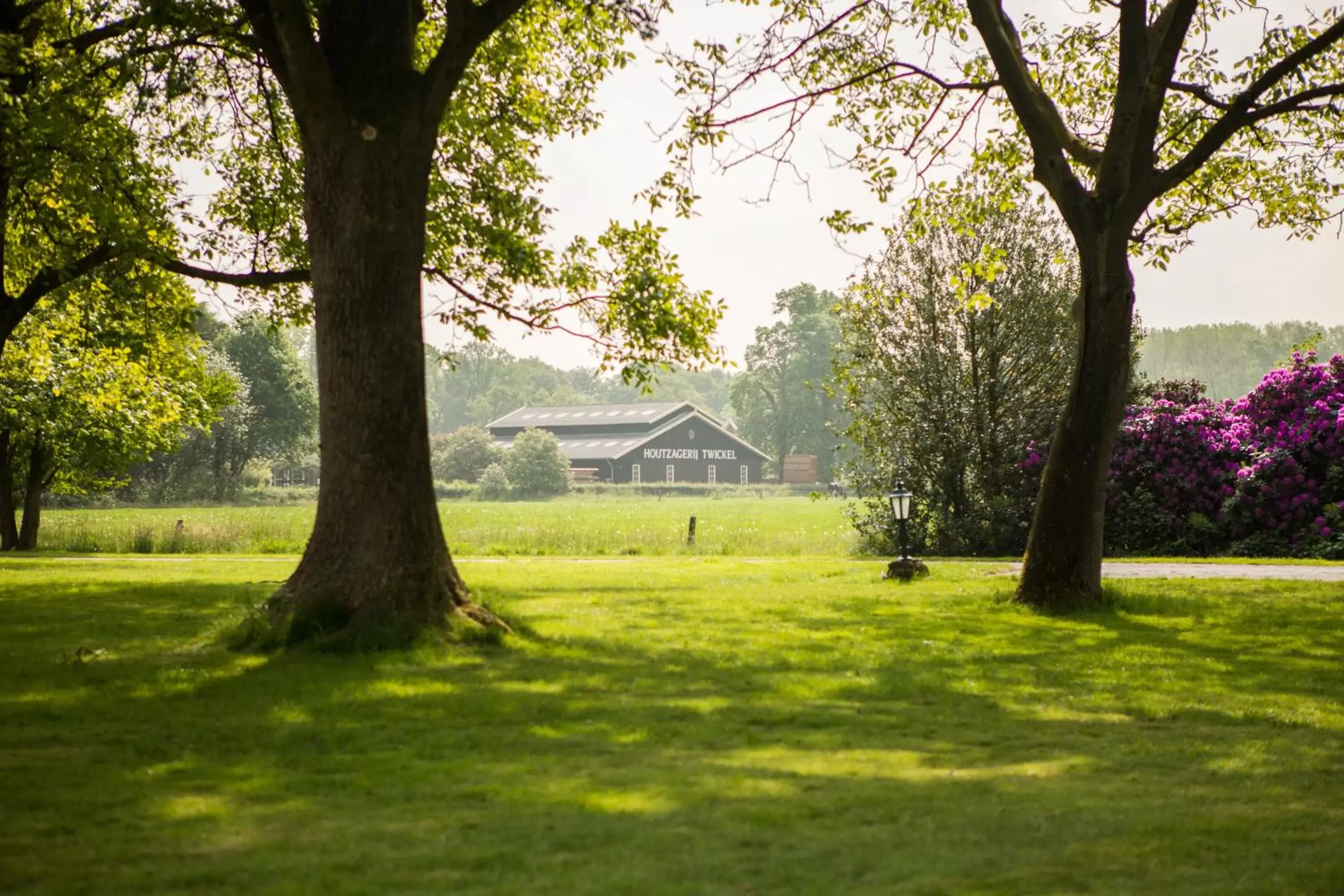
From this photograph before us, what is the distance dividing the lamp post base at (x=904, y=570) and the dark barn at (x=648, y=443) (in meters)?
60.8

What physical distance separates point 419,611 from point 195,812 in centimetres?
497

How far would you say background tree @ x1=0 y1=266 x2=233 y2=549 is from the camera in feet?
66.8

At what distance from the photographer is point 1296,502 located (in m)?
21.8

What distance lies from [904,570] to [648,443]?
6472cm

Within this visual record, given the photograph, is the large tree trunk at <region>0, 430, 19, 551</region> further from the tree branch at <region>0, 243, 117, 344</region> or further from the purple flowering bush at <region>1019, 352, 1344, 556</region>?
the purple flowering bush at <region>1019, 352, 1344, 556</region>

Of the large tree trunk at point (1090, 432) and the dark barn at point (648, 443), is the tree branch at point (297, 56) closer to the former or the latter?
the large tree trunk at point (1090, 432)

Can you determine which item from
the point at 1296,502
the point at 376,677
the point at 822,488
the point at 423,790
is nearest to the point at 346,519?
the point at 376,677

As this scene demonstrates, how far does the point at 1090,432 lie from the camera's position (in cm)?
1348

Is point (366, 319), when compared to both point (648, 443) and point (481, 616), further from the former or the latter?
point (648, 443)

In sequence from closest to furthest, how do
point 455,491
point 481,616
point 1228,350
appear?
point 481,616 → point 455,491 → point 1228,350

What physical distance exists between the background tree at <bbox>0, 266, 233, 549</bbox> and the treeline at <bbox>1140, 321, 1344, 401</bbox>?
12142 centimetres

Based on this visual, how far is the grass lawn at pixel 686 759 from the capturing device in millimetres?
4289

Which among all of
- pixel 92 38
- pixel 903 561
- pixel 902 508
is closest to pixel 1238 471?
pixel 902 508

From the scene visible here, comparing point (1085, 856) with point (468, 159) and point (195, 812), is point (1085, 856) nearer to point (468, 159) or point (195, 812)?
point (195, 812)
